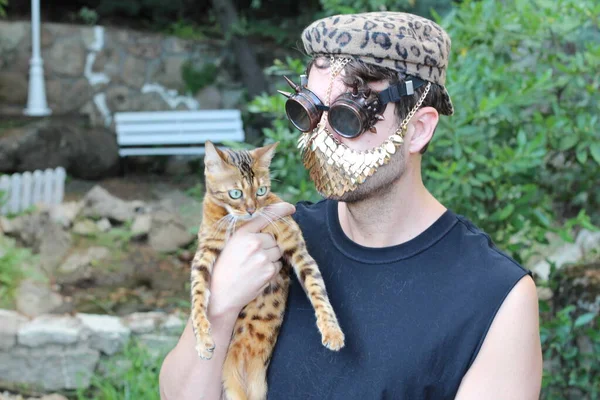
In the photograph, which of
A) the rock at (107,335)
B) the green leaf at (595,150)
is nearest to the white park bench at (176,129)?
the rock at (107,335)

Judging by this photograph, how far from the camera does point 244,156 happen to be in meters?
2.99

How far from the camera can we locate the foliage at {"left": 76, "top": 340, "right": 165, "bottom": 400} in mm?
5496

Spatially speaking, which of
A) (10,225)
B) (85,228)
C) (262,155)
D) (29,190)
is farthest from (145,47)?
(262,155)

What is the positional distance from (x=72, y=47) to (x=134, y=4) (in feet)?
5.52

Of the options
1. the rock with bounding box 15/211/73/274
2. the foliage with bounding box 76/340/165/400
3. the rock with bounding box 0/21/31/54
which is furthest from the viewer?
the rock with bounding box 0/21/31/54

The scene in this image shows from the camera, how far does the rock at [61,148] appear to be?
978cm

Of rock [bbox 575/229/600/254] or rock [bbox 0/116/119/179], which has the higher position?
rock [bbox 575/229/600/254]

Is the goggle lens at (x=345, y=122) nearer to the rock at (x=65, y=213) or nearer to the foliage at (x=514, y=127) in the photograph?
the foliage at (x=514, y=127)

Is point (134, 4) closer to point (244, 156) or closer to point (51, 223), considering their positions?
point (51, 223)

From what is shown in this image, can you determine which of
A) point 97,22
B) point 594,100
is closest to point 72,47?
point 97,22

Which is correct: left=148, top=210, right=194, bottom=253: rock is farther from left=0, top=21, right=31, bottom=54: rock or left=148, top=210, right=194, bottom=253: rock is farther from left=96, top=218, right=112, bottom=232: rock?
left=0, top=21, right=31, bottom=54: rock

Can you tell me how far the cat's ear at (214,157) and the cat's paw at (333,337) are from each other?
0.83m

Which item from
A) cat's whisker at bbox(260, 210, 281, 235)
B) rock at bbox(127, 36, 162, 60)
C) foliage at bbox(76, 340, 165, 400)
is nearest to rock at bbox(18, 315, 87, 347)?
foliage at bbox(76, 340, 165, 400)

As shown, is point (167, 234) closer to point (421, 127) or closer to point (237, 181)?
point (237, 181)
